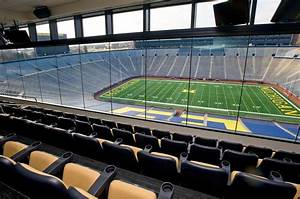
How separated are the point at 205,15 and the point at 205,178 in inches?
139

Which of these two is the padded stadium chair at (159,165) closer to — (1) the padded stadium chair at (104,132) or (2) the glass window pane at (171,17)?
(1) the padded stadium chair at (104,132)

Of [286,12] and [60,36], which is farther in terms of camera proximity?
[60,36]

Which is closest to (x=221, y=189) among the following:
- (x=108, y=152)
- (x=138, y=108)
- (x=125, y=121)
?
(x=108, y=152)

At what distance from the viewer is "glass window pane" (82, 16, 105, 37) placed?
17.1 ft

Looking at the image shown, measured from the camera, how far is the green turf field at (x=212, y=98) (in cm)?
1669

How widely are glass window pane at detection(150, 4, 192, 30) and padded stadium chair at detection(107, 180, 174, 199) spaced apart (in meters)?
3.56

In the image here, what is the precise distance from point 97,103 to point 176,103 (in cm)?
817

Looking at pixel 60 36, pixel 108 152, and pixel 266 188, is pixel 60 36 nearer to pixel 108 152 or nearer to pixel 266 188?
pixel 108 152

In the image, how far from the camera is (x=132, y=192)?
49.4 inches

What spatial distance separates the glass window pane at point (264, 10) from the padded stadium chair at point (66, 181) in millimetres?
3633

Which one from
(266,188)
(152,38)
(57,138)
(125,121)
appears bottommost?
(125,121)

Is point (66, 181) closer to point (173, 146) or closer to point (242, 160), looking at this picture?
point (173, 146)

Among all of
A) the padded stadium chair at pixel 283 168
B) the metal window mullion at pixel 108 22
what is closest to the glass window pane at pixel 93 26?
the metal window mullion at pixel 108 22

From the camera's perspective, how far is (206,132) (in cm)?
466
